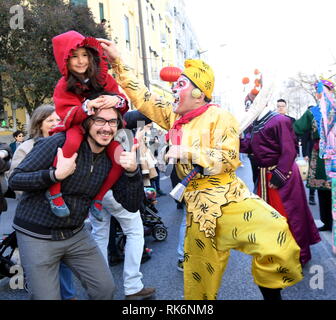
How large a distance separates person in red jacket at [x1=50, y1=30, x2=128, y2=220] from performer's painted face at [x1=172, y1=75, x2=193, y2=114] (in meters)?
0.41

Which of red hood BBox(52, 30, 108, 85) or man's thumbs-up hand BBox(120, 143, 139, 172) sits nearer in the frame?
red hood BBox(52, 30, 108, 85)

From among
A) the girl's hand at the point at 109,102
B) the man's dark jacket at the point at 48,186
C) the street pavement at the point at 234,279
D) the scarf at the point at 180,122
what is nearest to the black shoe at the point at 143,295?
the street pavement at the point at 234,279

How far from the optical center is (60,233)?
207 centimetres

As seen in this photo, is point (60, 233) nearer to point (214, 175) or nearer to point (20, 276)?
point (214, 175)

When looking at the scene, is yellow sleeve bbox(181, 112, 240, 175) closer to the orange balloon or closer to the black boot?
the black boot

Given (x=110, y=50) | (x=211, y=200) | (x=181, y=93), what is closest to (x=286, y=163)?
(x=211, y=200)

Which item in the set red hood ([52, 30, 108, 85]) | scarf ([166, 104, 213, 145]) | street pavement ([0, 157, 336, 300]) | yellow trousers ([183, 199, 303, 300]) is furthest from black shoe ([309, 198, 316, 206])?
red hood ([52, 30, 108, 85])

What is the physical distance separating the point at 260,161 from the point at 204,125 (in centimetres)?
140

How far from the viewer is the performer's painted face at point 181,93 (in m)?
2.40

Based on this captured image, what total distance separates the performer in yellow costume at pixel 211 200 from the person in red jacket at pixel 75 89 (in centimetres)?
32

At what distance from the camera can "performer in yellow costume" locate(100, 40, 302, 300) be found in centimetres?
215

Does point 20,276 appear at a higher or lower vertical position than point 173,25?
lower

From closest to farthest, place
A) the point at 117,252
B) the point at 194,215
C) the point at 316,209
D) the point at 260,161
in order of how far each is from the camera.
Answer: the point at 194,215 < the point at 260,161 < the point at 117,252 < the point at 316,209

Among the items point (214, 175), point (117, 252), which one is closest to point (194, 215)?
point (214, 175)
